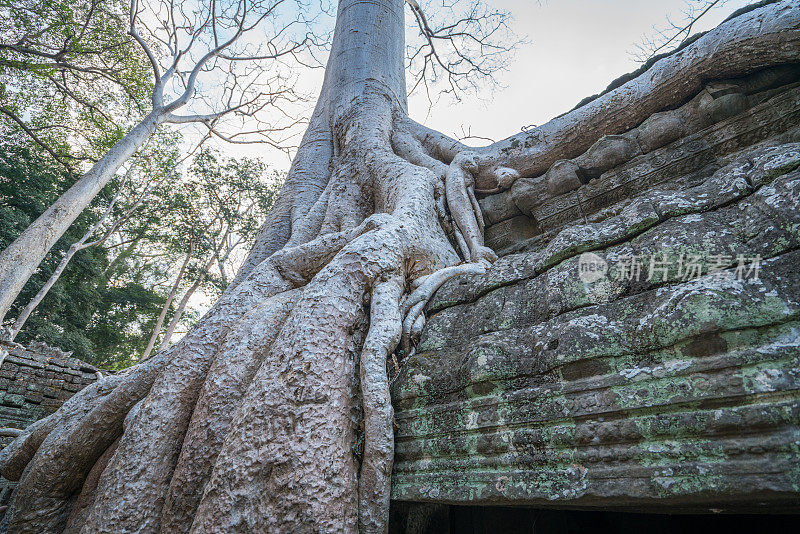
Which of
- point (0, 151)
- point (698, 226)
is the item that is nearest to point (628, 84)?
point (698, 226)

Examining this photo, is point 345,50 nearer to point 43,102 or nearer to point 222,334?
point 222,334

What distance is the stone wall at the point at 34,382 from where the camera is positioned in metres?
4.25

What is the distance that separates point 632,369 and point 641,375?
0.08 feet

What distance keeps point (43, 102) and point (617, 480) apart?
12700 mm

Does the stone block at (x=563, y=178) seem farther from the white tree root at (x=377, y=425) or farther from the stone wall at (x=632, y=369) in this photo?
the white tree root at (x=377, y=425)

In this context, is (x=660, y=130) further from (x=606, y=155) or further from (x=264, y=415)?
(x=264, y=415)

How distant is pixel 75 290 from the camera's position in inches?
476

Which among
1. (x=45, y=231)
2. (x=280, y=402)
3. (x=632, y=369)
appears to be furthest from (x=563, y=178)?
(x=45, y=231)

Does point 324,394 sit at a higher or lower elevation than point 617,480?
higher

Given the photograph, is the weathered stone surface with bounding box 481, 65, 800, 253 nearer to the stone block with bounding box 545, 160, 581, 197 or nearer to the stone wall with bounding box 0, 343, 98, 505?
the stone block with bounding box 545, 160, 581, 197

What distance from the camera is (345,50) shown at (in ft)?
14.0

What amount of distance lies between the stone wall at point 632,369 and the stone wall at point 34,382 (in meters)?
5.26

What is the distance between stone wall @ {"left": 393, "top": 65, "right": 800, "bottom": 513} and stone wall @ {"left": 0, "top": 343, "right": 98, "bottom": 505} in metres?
5.26

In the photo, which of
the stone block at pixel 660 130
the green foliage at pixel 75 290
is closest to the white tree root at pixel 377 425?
the stone block at pixel 660 130
